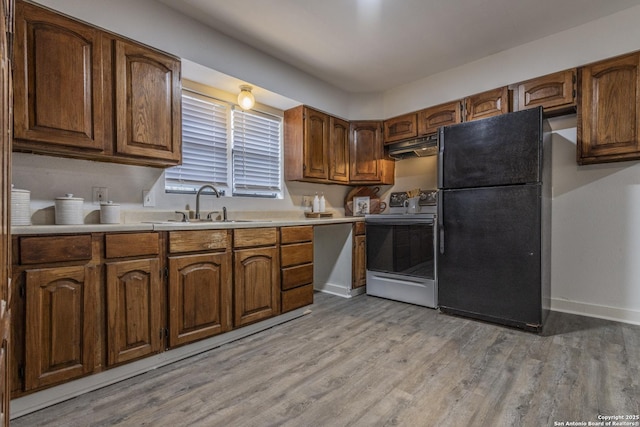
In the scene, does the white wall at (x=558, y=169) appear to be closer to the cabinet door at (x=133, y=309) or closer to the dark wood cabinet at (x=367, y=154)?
the cabinet door at (x=133, y=309)

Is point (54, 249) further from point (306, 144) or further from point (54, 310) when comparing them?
point (306, 144)

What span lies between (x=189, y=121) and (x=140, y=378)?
2012 millimetres

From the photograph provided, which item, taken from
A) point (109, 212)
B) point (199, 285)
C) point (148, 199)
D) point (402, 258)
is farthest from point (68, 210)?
point (402, 258)

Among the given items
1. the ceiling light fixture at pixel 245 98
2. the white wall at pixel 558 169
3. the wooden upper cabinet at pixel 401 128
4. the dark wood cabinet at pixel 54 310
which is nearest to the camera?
the dark wood cabinet at pixel 54 310

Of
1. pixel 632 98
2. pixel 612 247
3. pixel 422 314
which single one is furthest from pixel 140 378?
pixel 632 98

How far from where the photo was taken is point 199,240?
2.08 meters

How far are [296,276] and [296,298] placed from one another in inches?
7.7

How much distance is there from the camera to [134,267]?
1.80 metres

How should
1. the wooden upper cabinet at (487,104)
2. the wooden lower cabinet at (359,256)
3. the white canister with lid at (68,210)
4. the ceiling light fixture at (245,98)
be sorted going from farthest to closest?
Result: the wooden lower cabinet at (359,256), the wooden upper cabinet at (487,104), the ceiling light fixture at (245,98), the white canister with lid at (68,210)

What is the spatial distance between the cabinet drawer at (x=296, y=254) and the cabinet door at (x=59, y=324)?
1.34 meters

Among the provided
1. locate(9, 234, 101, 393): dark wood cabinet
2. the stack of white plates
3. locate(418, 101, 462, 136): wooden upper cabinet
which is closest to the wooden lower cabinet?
locate(418, 101, 462, 136): wooden upper cabinet

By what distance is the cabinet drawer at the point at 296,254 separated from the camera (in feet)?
8.70

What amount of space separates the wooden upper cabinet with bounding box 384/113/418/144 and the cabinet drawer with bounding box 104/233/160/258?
2932 millimetres

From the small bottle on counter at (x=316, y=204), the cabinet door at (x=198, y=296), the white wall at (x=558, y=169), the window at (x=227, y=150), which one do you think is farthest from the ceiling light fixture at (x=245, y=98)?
the cabinet door at (x=198, y=296)
